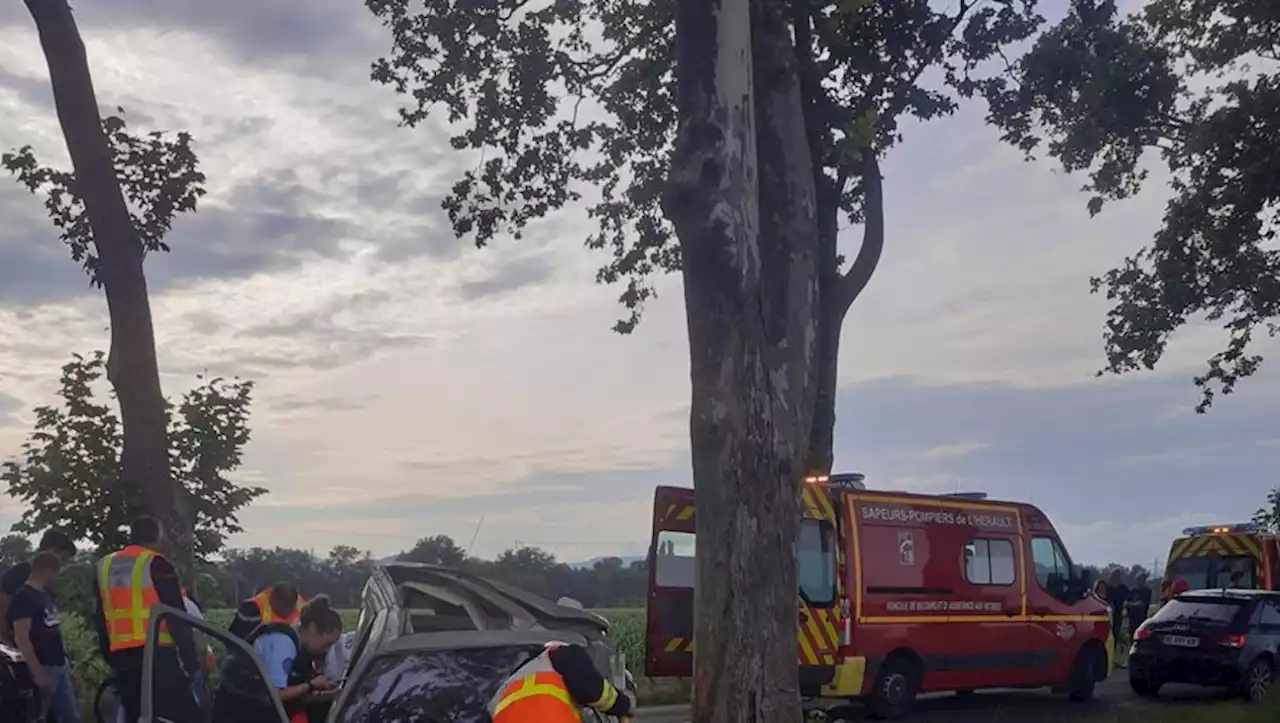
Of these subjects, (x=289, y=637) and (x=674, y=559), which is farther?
(x=674, y=559)

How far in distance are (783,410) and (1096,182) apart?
12504 mm

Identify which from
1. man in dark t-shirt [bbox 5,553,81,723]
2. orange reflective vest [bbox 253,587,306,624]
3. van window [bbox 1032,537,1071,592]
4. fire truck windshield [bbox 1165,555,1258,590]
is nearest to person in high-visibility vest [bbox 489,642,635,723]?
orange reflective vest [bbox 253,587,306,624]

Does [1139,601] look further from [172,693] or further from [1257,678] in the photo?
[172,693]

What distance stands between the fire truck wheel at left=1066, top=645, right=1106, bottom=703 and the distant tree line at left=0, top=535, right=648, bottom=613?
264 inches

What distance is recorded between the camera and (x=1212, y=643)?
18000 mm

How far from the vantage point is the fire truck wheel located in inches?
715

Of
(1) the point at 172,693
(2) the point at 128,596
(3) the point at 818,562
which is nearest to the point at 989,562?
(3) the point at 818,562

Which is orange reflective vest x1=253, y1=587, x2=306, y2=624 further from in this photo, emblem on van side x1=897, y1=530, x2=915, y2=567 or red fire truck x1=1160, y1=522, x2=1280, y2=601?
red fire truck x1=1160, y1=522, x2=1280, y2=601

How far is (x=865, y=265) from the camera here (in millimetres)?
17172

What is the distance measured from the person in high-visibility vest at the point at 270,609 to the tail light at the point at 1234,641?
1305 cm

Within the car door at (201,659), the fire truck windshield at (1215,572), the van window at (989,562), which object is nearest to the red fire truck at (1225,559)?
the fire truck windshield at (1215,572)

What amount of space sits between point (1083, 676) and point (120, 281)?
12.9 metres

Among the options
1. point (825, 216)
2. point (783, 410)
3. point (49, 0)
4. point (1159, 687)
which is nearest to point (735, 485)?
point (783, 410)

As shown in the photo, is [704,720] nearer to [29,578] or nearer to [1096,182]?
[29,578]
